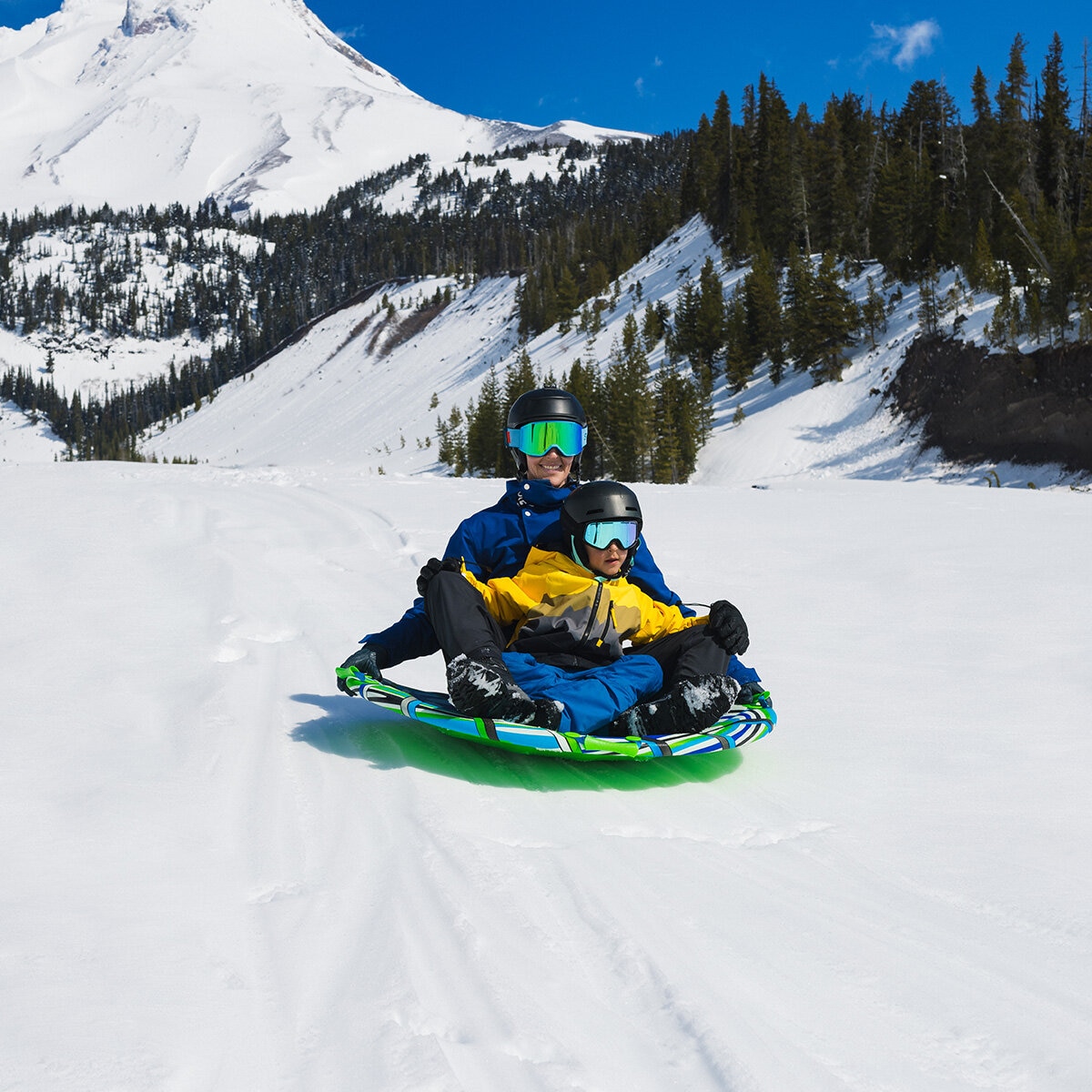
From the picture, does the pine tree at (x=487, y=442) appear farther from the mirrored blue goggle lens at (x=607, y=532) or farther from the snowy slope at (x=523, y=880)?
the mirrored blue goggle lens at (x=607, y=532)

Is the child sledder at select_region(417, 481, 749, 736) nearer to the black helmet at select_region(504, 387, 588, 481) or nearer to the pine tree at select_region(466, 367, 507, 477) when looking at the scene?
the black helmet at select_region(504, 387, 588, 481)

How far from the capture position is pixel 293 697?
459cm

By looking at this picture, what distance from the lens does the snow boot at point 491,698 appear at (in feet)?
10.9

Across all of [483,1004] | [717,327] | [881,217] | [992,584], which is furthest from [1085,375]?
[483,1004]

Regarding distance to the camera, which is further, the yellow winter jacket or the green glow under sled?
the yellow winter jacket

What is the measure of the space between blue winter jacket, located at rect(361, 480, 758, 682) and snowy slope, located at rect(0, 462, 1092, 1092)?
432mm

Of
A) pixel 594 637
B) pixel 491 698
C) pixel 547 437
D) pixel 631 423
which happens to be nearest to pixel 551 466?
pixel 547 437

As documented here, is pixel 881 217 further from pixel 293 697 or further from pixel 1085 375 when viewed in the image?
pixel 293 697

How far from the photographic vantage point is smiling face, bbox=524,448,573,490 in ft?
14.7

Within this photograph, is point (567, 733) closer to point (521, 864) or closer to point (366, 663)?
point (521, 864)

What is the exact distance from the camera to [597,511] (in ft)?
12.5

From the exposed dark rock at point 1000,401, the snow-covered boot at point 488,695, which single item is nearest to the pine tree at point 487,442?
the exposed dark rock at point 1000,401

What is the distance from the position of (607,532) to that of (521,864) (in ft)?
5.22

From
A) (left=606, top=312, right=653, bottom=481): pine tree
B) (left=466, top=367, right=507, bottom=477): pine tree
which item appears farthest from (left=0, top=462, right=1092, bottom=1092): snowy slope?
(left=466, top=367, right=507, bottom=477): pine tree
